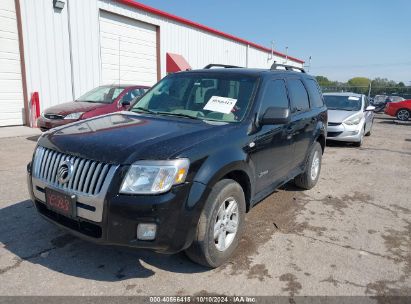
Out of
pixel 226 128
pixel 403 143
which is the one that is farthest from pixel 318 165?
pixel 403 143

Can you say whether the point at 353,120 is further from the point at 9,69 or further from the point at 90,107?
the point at 9,69

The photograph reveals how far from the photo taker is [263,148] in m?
3.84

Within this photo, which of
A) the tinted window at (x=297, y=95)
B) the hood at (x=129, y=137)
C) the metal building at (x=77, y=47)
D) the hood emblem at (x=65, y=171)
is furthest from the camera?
the metal building at (x=77, y=47)

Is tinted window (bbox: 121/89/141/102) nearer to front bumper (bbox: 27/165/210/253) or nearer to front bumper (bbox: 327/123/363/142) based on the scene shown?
front bumper (bbox: 327/123/363/142)

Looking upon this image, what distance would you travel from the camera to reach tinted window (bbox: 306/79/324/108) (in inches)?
222

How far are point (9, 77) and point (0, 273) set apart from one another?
34.8 ft

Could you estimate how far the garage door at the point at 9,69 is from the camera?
1144 cm

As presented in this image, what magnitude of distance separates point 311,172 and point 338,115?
532cm

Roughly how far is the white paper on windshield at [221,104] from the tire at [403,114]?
2030 cm

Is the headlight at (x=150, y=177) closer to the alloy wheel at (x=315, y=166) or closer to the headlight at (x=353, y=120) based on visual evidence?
the alloy wheel at (x=315, y=166)

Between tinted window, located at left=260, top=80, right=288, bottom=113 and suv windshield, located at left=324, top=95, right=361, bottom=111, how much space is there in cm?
726

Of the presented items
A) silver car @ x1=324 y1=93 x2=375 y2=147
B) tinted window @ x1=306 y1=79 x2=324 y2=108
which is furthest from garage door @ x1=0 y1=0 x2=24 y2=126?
silver car @ x1=324 y1=93 x2=375 y2=147

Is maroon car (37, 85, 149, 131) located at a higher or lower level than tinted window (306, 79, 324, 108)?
lower

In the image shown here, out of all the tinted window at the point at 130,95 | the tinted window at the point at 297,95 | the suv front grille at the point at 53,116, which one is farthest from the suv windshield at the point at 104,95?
the tinted window at the point at 297,95
